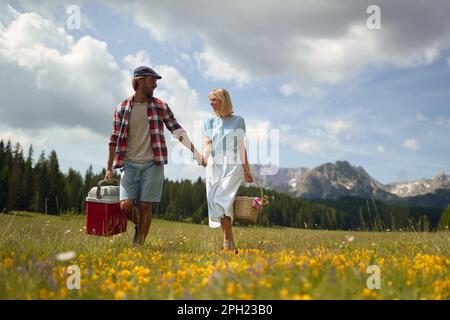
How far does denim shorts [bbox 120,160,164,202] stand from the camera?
24.5 feet

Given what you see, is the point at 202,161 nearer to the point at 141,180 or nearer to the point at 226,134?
the point at 226,134

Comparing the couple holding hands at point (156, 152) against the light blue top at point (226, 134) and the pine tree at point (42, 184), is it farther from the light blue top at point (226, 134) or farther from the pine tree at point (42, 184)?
the pine tree at point (42, 184)

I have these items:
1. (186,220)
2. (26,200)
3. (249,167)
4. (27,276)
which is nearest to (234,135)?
(249,167)

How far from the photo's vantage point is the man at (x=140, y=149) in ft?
24.6

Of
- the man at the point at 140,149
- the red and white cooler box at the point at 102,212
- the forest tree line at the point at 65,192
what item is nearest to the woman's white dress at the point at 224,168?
the man at the point at 140,149

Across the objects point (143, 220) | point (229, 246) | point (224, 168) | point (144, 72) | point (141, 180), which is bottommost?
point (229, 246)

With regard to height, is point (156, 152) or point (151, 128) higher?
point (151, 128)

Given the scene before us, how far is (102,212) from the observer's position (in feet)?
24.5

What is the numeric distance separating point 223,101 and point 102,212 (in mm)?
3203

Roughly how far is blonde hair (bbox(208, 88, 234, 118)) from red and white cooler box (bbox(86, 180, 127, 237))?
2659 millimetres

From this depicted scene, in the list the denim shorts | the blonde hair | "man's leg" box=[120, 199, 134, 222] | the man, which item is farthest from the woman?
"man's leg" box=[120, 199, 134, 222]

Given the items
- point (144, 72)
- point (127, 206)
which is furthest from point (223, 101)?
point (127, 206)
